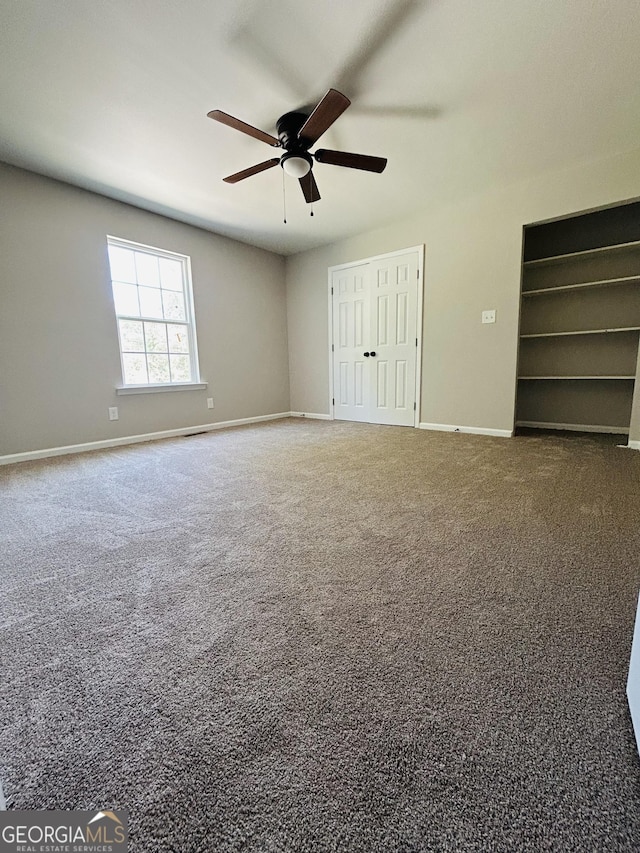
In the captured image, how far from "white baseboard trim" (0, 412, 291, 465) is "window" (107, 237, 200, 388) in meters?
0.58

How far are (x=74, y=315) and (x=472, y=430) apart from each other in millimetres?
4246

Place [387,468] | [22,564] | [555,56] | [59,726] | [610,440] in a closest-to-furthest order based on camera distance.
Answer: [59,726]
[22,564]
[555,56]
[387,468]
[610,440]

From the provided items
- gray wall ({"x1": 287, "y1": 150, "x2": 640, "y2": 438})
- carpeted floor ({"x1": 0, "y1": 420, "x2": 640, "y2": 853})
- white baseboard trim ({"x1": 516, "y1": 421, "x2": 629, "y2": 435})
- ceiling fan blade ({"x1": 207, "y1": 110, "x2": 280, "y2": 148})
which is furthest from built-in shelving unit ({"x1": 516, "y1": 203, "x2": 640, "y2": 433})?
ceiling fan blade ({"x1": 207, "y1": 110, "x2": 280, "y2": 148})

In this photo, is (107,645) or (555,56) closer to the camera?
(107,645)

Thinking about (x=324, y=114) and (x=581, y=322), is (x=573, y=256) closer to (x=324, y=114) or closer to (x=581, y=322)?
(x=581, y=322)

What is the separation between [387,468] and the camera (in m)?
2.58

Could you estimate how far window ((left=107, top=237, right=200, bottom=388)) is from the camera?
11.6 feet

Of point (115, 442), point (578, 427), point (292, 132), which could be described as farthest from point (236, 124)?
point (578, 427)

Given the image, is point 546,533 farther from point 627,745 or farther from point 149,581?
point 149,581

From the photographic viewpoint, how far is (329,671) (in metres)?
0.86

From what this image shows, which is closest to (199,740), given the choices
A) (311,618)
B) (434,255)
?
(311,618)

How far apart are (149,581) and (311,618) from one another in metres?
0.65

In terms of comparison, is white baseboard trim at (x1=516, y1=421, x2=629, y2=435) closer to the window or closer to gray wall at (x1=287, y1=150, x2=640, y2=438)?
gray wall at (x1=287, y1=150, x2=640, y2=438)

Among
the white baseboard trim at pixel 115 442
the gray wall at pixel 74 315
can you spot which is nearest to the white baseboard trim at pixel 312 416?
the white baseboard trim at pixel 115 442
